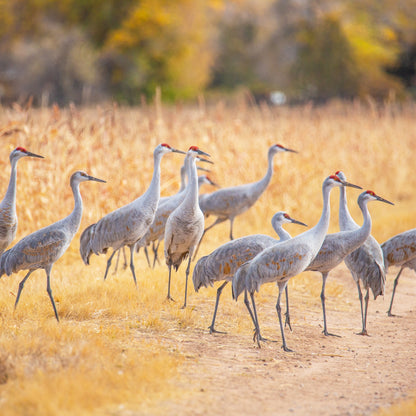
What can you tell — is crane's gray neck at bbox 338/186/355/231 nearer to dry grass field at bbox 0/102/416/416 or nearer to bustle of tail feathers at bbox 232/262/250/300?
dry grass field at bbox 0/102/416/416

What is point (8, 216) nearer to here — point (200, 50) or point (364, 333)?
point (364, 333)

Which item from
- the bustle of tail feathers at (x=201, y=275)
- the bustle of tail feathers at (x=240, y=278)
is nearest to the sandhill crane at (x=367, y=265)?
the bustle of tail feathers at (x=240, y=278)

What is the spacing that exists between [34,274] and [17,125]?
82.4 inches

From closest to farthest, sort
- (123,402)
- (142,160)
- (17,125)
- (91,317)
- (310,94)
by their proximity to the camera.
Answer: (123,402) < (91,317) < (17,125) < (142,160) < (310,94)

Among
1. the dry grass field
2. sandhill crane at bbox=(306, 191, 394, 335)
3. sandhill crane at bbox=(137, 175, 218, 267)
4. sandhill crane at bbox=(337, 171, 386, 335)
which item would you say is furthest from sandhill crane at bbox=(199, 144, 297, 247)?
sandhill crane at bbox=(306, 191, 394, 335)

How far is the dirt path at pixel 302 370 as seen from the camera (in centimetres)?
403

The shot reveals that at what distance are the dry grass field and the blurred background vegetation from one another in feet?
36.8

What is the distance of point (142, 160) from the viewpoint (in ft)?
30.5

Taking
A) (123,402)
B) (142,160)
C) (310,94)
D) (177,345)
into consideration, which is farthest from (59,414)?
(310,94)

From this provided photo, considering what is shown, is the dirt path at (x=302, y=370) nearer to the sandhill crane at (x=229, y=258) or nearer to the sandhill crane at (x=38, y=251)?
the sandhill crane at (x=229, y=258)

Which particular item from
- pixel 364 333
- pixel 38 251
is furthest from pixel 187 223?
pixel 364 333

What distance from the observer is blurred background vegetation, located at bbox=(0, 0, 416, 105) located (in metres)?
24.0

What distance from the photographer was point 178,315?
574 centimetres

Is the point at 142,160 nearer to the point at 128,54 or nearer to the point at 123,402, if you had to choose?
the point at 123,402
